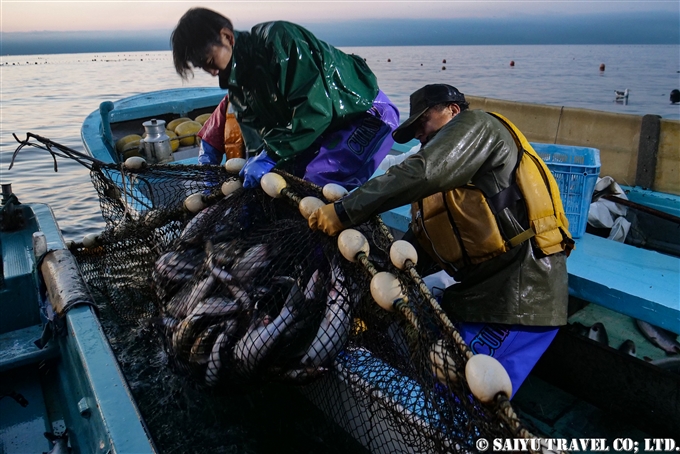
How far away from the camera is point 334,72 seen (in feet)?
11.4

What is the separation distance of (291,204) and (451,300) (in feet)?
3.53

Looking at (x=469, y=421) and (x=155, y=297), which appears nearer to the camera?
(x=469, y=421)

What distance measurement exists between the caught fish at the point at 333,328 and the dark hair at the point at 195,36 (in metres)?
1.97

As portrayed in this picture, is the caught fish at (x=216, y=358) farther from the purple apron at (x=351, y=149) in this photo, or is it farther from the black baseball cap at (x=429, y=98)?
the black baseball cap at (x=429, y=98)

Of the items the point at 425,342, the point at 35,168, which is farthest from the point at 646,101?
the point at 425,342

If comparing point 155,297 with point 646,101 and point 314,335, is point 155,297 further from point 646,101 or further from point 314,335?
point 646,101

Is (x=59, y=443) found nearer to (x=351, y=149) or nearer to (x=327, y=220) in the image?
(x=327, y=220)

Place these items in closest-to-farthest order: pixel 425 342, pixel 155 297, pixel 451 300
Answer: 1. pixel 425 342
2. pixel 451 300
3. pixel 155 297

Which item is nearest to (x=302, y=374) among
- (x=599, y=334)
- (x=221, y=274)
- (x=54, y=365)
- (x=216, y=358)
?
(x=216, y=358)

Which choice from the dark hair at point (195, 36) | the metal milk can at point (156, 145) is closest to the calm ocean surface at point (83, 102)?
the metal milk can at point (156, 145)

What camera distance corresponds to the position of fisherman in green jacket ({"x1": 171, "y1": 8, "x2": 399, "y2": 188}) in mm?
3357

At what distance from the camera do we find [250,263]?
2775 mm

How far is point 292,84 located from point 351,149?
622 mm

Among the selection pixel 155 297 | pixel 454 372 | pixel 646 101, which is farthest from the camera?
pixel 646 101
